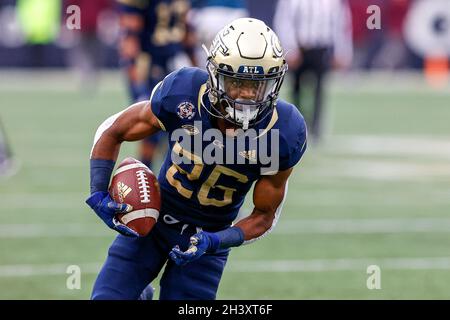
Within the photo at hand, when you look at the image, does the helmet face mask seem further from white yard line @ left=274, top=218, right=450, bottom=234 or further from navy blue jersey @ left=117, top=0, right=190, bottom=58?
navy blue jersey @ left=117, top=0, right=190, bottom=58

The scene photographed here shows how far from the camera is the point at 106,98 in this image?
18.4 m

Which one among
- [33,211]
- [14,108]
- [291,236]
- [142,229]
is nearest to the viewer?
[142,229]

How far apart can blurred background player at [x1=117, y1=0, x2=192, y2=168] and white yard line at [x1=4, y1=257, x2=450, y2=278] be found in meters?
2.08

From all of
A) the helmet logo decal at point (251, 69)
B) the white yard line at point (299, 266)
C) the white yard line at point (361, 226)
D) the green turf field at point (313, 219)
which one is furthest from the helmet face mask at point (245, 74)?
the white yard line at point (361, 226)

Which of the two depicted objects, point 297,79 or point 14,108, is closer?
point 297,79

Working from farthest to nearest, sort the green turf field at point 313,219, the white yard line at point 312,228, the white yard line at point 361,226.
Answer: the white yard line at point 361,226 < the white yard line at point 312,228 < the green turf field at point 313,219

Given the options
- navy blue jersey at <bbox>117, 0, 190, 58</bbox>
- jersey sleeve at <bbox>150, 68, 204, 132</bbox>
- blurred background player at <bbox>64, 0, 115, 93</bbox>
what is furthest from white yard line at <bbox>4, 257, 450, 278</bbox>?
blurred background player at <bbox>64, 0, 115, 93</bbox>

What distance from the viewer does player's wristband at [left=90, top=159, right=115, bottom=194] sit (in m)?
4.63

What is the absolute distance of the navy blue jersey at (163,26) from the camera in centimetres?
852

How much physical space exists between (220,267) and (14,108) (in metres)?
11.8

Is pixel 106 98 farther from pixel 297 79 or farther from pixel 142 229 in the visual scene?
pixel 142 229

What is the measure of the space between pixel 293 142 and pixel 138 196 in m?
0.65

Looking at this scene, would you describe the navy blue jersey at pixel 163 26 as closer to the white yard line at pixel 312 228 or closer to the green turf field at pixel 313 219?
the green turf field at pixel 313 219
